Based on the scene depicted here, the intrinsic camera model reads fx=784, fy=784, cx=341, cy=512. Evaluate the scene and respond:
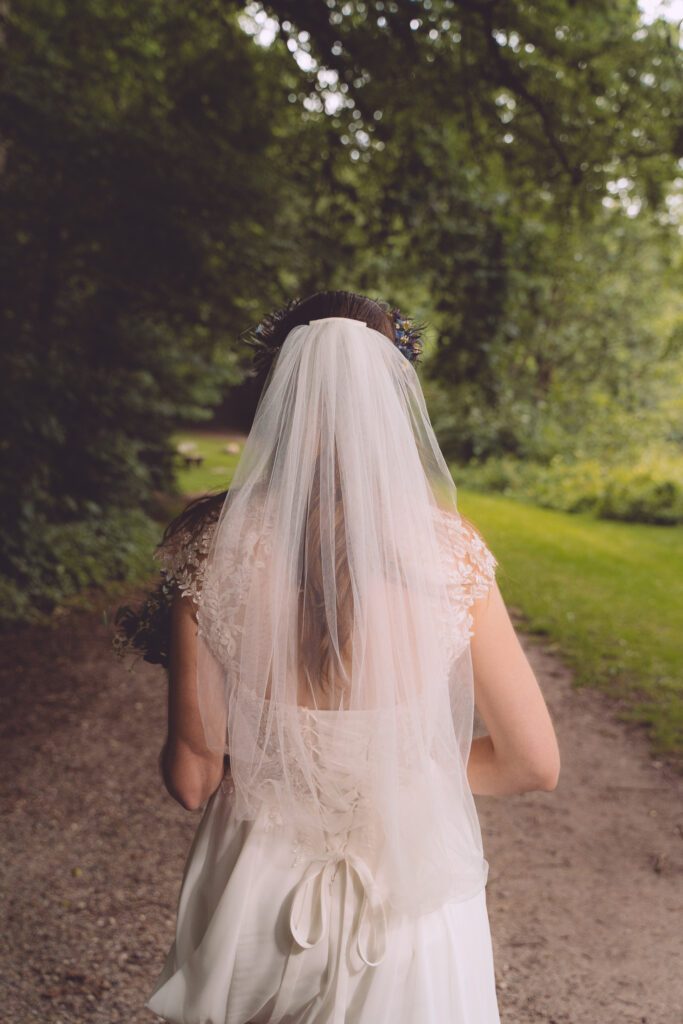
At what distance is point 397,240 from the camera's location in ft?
25.8

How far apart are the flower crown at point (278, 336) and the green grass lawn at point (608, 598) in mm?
2757

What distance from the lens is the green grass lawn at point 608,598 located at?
21.1ft

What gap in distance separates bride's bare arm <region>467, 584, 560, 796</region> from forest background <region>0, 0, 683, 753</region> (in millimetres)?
4898

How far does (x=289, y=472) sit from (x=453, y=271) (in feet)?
18.2

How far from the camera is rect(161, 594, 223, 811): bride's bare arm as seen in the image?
1630 millimetres

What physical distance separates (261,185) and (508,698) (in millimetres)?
6546

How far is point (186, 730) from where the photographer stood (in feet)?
5.49

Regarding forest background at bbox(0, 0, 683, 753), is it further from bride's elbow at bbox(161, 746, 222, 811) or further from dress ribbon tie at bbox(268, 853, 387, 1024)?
dress ribbon tie at bbox(268, 853, 387, 1024)

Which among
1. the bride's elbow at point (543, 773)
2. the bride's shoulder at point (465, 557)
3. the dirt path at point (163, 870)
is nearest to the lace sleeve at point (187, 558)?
the bride's shoulder at point (465, 557)

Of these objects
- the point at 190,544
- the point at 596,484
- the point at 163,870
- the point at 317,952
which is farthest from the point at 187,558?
the point at 596,484

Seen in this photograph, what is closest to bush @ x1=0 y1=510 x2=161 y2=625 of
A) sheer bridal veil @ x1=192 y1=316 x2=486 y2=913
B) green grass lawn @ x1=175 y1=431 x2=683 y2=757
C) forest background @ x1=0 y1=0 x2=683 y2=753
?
forest background @ x1=0 y1=0 x2=683 y2=753

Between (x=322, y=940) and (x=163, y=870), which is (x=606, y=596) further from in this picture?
(x=322, y=940)

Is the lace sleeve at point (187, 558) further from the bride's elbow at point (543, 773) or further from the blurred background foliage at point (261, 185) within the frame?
the blurred background foliage at point (261, 185)

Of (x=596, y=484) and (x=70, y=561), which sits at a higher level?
(x=596, y=484)
